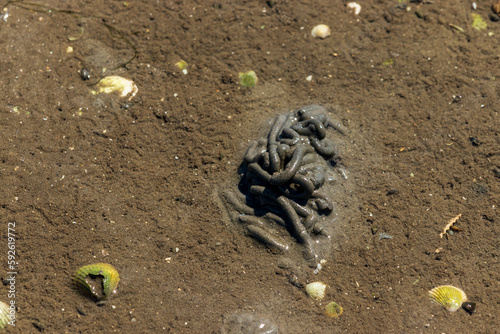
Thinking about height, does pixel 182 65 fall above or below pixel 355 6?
below

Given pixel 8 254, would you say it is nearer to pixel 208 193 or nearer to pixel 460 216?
pixel 208 193

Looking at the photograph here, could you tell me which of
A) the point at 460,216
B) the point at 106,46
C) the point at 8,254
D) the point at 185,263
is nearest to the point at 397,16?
the point at 460,216

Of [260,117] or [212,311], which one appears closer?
[212,311]

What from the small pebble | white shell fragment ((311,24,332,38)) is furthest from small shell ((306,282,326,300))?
the small pebble

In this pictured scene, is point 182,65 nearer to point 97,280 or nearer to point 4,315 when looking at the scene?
point 97,280

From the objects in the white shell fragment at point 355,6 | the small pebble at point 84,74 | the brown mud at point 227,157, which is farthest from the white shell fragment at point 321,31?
the small pebble at point 84,74

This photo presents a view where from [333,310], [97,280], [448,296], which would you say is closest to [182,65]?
[97,280]

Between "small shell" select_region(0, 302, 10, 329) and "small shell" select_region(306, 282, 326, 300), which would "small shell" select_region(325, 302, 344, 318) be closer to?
"small shell" select_region(306, 282, 326, 300)
